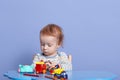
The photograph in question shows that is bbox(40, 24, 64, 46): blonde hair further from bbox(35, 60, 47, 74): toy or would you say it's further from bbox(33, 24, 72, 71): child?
bbox(35, 60, 47, 74): toy

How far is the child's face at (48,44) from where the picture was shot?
4.23 ft

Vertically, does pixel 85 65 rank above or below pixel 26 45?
below

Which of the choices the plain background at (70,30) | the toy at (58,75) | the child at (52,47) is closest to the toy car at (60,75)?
the toy at (58,75)

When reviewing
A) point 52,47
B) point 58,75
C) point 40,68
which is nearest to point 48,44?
point 52,47

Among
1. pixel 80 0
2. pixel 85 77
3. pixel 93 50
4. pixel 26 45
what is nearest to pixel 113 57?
pixel 93 50

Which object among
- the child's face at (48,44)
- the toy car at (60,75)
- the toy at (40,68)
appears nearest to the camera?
the toy car at (60,75)

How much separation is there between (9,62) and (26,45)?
0.42 feet

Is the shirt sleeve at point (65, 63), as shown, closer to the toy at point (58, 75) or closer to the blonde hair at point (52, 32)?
the blonde hair at point (52, 32)

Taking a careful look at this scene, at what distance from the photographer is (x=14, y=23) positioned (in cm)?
155

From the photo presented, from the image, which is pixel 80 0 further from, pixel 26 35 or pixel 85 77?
pixel 85 77

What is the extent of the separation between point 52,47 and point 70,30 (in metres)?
0.29

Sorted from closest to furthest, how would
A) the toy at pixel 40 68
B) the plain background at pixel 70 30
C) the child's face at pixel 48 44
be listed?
1. the toy at pixel 40 68
2. the child's face at pixel 48 44
3. the plain background at pixel 70 30

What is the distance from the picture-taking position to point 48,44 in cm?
131

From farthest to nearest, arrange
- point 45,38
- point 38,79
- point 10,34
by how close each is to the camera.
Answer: point 10,34, point 45,38, point 38,79
